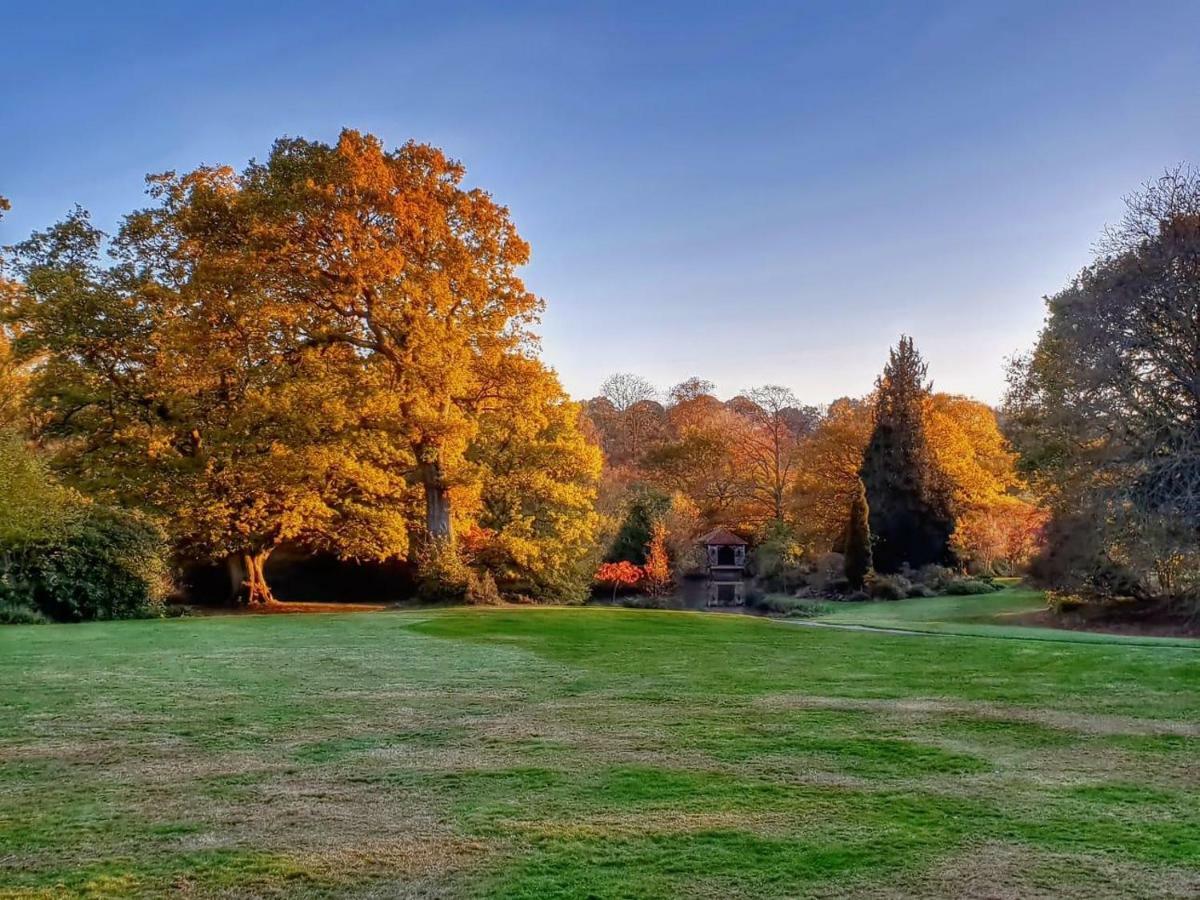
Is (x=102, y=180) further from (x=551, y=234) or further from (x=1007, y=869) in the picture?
(x=1007, y=869)

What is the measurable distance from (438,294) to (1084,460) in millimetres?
18444

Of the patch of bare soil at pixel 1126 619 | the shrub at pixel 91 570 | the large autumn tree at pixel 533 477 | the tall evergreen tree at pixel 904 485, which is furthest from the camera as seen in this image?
the tall evergreen tree at pixel 904 485

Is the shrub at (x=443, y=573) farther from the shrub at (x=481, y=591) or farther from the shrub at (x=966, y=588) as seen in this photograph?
the shrub at (x=966, y=588)

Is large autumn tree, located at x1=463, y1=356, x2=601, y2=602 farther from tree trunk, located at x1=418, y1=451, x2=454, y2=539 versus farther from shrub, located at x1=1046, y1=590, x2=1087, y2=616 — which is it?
shrub, located at x1=1046, y1=590, x2=1087, y2=616

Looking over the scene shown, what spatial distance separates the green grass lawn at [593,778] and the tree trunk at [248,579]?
47.7 feet

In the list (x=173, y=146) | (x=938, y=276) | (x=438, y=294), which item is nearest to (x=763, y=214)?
(x=938, y=276)

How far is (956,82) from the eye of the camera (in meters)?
16.5

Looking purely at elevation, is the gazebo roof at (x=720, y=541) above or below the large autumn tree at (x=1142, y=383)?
below

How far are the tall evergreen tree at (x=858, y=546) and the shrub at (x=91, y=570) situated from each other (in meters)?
28.0

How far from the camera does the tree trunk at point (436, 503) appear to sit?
2234 cm

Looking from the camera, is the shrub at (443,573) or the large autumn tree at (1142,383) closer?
the large autumn tree at (1142,383)

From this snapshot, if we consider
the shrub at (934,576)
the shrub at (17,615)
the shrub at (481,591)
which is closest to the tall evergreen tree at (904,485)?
the shrub at (934,576)

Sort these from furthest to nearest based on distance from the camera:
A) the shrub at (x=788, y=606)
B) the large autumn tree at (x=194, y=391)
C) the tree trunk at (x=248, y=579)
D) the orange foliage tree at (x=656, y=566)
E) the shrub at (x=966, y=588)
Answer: the shrub at (x=966, y=588) < the orange foliage tree at (x=656, y=566) < the shrub at (x=788, y=606) < the tree trunk at (x=248, y=579) < the large autumn tree at (x=194, y=391)

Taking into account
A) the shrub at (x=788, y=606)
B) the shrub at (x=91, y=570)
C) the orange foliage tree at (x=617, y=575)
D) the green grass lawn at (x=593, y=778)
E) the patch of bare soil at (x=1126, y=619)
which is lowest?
the shrub at (x=788, y=606)
